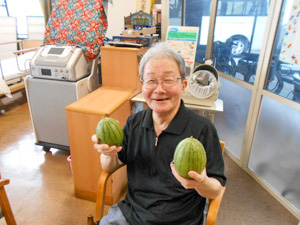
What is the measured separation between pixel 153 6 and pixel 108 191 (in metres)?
2.54

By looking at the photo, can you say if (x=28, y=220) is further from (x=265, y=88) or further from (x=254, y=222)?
(x=265, y=88)

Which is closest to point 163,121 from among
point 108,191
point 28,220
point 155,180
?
point 155,180

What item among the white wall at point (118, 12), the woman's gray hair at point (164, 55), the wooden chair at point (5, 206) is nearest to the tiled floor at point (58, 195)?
the wooden chair at point (5, 206)

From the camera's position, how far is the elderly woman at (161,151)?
1032mm

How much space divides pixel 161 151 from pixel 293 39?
158 centimetres

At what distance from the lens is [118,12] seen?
3.44m

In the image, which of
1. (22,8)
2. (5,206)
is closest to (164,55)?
(5,206)

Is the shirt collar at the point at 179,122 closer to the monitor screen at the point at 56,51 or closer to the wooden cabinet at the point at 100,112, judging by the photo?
the wooden cabinet at the point at 100,112

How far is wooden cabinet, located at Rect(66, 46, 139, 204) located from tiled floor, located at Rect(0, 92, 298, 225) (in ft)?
0.74

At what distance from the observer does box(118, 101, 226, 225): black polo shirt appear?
3.54ft

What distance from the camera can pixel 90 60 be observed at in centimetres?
259

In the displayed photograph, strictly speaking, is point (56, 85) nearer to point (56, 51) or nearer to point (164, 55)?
point (56, 51)

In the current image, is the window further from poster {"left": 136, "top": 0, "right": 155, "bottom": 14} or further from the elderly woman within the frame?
the elderly woman

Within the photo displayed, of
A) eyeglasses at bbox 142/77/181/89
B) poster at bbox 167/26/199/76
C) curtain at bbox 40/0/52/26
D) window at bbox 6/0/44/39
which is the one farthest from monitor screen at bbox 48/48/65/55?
window at bbox 6/0/44/39
